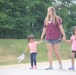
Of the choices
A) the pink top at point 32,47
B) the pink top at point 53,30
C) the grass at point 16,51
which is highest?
the pink top at point 53,30

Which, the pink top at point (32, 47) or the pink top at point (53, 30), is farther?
the pink top at point (32, 47)

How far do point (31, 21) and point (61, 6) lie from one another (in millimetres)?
10415

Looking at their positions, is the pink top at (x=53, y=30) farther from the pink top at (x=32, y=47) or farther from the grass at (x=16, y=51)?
the grass at (x=16, y=51)

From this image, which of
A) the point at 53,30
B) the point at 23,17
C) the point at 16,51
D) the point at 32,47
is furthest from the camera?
the point at 23,17

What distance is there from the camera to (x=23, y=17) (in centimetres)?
4766

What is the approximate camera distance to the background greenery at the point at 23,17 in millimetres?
45094

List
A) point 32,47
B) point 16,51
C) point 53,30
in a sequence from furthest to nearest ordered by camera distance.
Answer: point 16,51, point 32,47, point 53,30

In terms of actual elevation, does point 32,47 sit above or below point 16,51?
above

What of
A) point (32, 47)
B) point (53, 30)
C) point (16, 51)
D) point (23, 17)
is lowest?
point (16, 51)

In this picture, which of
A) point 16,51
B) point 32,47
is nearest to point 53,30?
point 32,47

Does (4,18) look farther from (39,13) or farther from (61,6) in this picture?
(61,6)

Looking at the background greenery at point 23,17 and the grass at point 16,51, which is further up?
the background greenery at point 23,17

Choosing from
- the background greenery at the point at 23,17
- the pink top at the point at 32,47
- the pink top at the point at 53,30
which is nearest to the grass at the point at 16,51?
the pink top at the point at 32,47

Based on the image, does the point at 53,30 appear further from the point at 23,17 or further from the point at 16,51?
the point at 23,17
